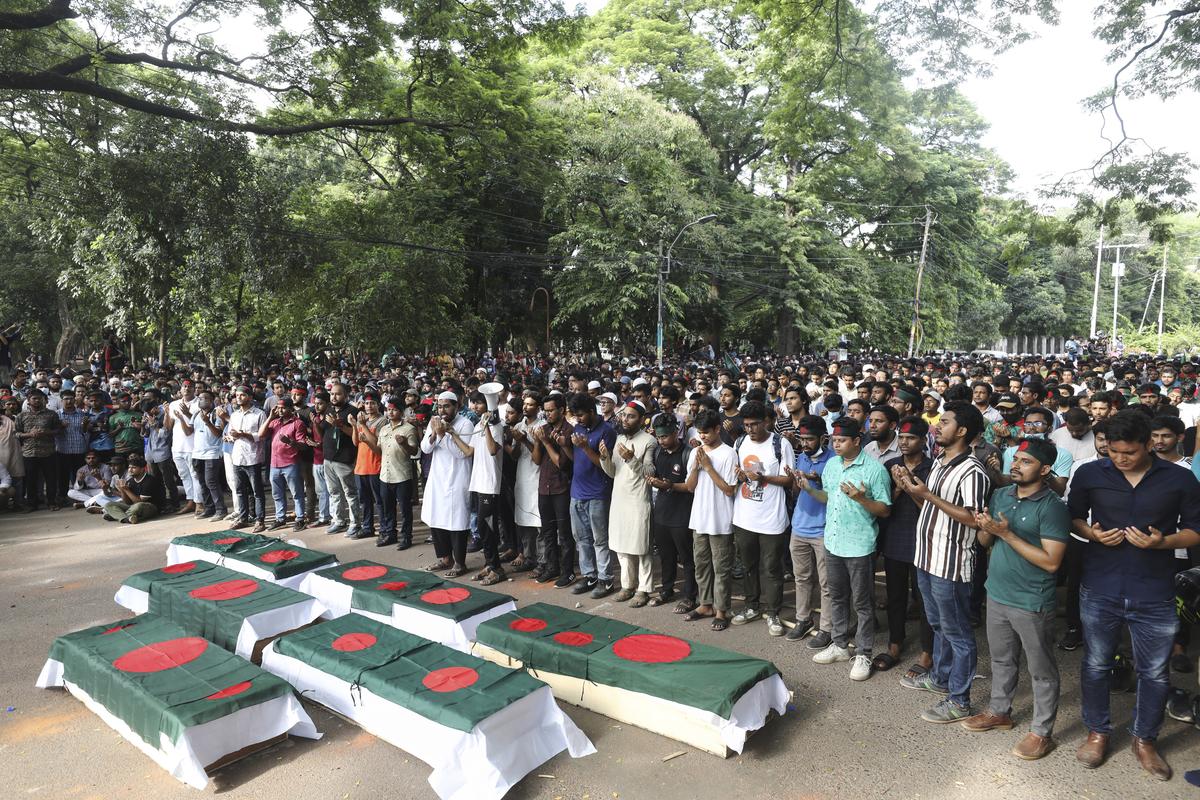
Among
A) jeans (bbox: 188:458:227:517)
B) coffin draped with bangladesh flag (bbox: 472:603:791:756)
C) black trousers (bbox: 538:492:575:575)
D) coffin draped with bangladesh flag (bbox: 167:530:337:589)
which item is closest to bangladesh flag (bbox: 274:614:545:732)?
coffin draped with bangladesh flag (bbox: 472:603:791:756)

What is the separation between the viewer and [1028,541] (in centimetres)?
366

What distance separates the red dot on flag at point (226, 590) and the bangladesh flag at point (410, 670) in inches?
36.1

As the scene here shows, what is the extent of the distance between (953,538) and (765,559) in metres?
1.74

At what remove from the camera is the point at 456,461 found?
7176mm

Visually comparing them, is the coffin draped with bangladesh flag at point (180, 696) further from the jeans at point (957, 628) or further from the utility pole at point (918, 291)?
the utility pole at point (918, 291)

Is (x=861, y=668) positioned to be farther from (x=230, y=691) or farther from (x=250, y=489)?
(x=250, y=489)

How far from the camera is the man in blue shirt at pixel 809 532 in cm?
517

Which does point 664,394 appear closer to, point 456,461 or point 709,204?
point 456,461

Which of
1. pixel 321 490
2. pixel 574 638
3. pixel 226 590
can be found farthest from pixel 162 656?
pixel 321 490

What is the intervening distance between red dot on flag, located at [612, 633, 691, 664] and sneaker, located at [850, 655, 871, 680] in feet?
3.99

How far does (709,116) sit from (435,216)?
47.2ft

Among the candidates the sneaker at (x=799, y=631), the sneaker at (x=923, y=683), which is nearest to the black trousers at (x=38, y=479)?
the sneaker at (x=799, y=631)

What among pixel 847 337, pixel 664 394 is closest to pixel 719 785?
pixel 664 394

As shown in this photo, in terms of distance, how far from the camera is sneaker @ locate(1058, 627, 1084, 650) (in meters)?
5.15
